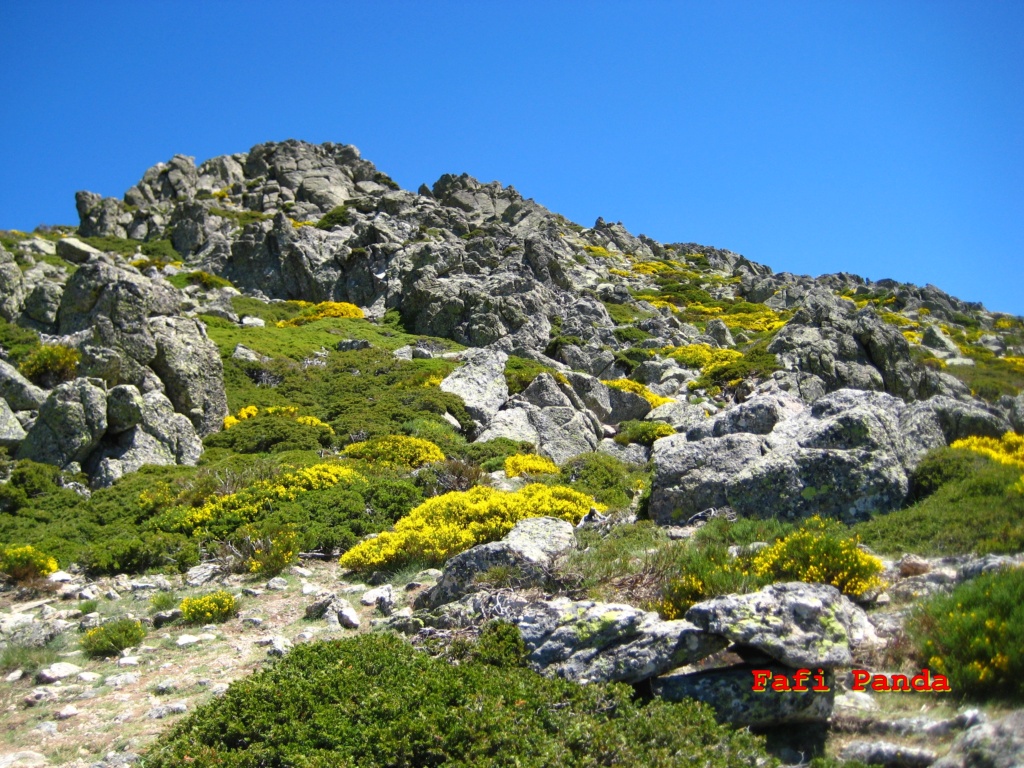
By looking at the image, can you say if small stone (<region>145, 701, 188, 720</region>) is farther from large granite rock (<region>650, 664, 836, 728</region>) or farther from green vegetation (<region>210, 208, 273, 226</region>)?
green vegetation (<region>210, 208, 273, 226</region>)

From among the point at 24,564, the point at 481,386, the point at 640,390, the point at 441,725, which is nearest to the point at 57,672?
the point at 24,564

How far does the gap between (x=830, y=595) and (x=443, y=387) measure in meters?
22.0

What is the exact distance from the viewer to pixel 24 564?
13.1 meters

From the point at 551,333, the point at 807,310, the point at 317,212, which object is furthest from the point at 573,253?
the point at 807,310

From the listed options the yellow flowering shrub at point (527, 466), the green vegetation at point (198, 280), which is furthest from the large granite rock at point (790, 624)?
the green vegetation at point (198, 280)

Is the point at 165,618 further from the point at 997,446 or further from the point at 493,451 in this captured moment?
the point at 997,446

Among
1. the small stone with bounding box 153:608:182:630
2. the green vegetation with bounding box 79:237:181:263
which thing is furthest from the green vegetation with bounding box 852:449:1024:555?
the green vegetation with bounding box 79:237:181:263

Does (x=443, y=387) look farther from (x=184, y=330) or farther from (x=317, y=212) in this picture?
(x=317, y=212)

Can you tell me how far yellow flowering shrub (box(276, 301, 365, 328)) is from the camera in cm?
4607

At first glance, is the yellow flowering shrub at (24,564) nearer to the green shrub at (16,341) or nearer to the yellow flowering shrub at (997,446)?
the green shrub at (16,341)

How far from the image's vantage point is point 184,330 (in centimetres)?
2402

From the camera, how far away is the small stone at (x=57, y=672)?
8.78 meters

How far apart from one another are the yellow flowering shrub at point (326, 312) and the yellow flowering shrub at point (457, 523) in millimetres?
→ 33649

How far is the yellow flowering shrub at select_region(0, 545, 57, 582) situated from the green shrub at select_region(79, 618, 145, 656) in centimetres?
446
